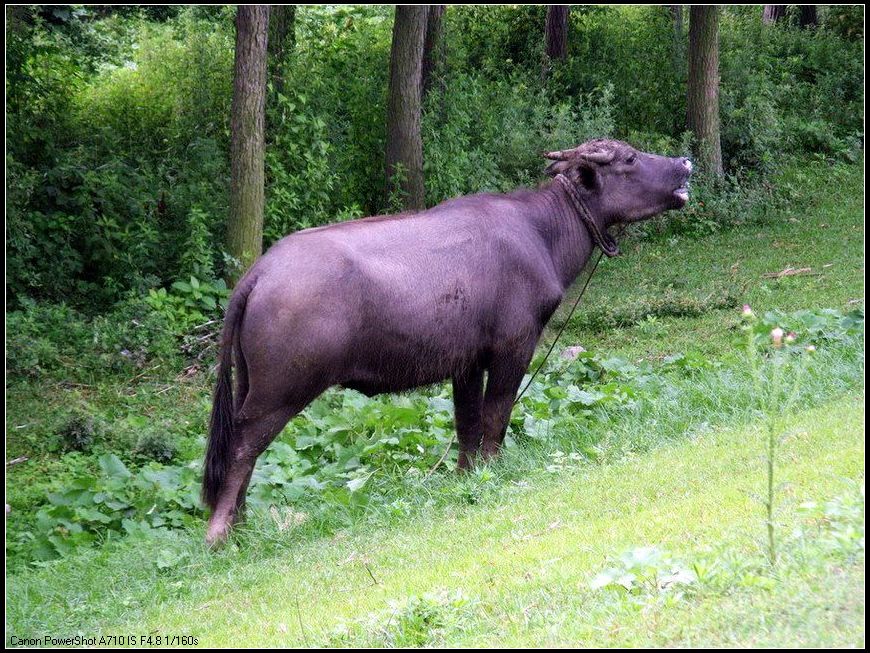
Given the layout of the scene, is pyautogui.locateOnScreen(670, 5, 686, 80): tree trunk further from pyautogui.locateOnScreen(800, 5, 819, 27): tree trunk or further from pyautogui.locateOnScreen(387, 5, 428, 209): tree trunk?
pyautogui.locateOnScreen(387, 5, 428, 209): tree trunk

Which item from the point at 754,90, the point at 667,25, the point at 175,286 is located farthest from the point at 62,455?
the point at 667,25

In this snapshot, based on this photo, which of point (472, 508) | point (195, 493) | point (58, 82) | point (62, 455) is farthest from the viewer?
point (58, 82)

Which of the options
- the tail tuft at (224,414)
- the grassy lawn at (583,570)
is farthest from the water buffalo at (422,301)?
the grassy lawn at (583,570)

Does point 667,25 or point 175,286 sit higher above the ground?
Answer: point 667,25

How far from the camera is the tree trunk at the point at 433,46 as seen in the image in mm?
19188

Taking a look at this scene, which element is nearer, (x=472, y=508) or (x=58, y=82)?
(x=472, y=508)

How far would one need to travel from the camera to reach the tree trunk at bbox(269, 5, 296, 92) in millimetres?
16078

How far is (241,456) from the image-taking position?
7.34 meters

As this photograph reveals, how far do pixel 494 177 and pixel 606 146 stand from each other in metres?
8.75

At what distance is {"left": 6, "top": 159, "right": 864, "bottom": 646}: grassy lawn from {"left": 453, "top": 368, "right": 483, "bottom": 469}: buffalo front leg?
0.34 metres

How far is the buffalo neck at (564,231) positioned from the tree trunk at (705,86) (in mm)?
10845

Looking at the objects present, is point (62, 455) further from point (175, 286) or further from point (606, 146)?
point (606, 146)

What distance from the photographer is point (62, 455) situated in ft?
33.0

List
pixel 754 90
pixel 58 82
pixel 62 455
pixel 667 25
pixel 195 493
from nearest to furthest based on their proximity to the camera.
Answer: pixel 195 493 < pixel 62 455 < pixel 58 82 < pixel 754 90 < pixel 667 25
